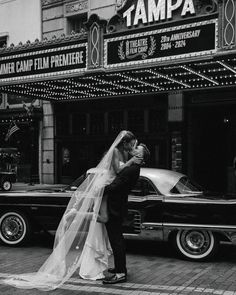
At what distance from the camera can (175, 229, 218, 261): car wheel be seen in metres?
6.82

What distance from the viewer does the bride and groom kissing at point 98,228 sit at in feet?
18.3

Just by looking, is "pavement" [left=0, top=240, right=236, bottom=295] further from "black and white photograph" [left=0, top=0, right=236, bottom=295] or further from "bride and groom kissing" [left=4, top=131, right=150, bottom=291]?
"bride and groom kissing" [left=4, top=131, right=150, bottom=291]

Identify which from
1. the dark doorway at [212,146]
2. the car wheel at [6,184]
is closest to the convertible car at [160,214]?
the dark doorway at [212,146]

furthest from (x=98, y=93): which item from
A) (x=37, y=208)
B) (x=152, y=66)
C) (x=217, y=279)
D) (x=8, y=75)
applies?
(x=217, y=279)

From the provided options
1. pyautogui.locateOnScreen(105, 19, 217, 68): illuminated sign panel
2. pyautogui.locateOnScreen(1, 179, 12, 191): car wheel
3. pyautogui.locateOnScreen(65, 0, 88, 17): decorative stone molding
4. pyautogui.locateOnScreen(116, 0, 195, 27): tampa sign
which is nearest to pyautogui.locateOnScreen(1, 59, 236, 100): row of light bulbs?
pyautogui.locateOnScreen(105, 19, 217, 68): illuminated sign panel

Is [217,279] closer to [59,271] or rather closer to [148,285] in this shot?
[148,285]

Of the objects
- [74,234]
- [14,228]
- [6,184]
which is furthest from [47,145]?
[74,234]

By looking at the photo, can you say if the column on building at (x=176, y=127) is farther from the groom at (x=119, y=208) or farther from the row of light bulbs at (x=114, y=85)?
the groom at (x=119, y=208)

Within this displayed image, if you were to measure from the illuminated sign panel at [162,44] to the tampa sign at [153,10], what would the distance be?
12.5 inches

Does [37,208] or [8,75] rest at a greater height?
[8,75]

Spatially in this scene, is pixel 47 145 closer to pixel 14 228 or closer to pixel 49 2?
pixel 49 2

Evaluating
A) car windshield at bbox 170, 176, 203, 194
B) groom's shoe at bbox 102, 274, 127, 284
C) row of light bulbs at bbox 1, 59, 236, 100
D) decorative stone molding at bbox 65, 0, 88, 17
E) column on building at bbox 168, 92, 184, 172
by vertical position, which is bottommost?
groom's shoe at bbox 102, 274, 127, 284

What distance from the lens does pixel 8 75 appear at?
567 inches

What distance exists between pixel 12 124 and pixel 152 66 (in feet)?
37.7
